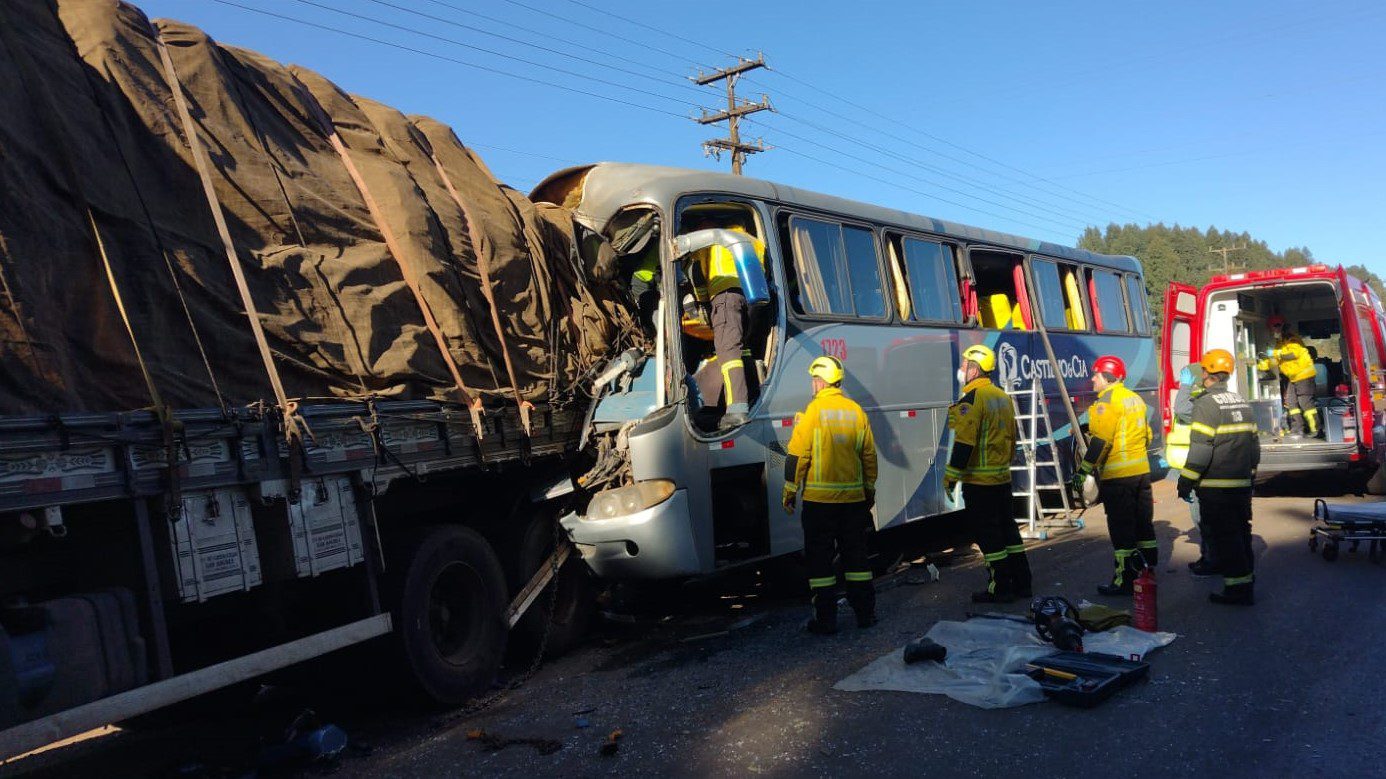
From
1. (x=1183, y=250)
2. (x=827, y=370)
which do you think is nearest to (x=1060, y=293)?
(x=827, y=370)

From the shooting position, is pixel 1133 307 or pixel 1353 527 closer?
pixel 1353 527

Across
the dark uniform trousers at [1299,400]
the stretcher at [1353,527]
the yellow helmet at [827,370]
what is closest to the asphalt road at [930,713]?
the stretcher at [1353,527]

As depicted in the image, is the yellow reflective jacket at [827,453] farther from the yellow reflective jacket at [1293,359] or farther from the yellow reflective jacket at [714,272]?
the yellow reflective jacket at [1293,359]

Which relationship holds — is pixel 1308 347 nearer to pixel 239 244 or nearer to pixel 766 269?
pixel 766 269

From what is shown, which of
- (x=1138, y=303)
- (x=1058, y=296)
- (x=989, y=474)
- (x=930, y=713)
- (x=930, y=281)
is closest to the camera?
(x=930, y=713)

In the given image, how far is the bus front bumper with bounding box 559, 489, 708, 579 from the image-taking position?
21.1ft

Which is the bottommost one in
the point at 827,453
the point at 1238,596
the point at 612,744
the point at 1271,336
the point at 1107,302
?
the point at 1238,596

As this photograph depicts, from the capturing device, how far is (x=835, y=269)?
834 centimetres

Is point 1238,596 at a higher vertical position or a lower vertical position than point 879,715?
lower

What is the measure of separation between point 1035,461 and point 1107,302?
392 cm

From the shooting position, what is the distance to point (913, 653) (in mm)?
5676

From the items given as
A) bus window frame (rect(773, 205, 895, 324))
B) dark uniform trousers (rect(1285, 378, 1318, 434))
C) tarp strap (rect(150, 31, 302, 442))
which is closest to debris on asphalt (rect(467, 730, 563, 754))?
tarp strap (rect(150, 31, 302, 442))

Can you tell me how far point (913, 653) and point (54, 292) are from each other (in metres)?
4.53

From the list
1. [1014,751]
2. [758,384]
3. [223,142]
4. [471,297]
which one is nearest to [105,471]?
[223,142]
